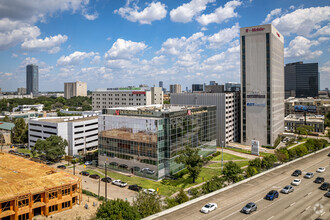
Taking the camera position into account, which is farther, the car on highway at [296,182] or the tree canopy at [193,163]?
the tree canopy at [193,163]

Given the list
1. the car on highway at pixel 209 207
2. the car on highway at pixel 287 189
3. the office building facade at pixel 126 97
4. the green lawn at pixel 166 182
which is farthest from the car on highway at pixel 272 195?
the office building facade at pixel 126 97

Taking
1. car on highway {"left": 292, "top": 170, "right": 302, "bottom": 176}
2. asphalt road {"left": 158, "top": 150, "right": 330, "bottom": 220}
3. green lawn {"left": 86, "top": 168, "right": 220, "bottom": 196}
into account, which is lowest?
green lawn {"left": 86, "top": 168, "right": 220, "bottom": 196}

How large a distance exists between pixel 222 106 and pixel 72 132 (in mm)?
61582

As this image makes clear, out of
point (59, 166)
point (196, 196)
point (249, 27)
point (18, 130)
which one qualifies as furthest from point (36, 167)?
Answer: point (249, 27)

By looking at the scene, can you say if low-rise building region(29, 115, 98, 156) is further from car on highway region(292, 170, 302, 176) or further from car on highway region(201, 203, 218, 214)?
car on highway region(292, 170, 302, 176)

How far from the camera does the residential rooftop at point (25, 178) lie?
46.9 meters

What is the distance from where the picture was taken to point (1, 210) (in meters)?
43.8

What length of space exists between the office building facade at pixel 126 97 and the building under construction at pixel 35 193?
106 m

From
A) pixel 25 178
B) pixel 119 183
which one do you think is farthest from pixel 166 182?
pixel 25 178

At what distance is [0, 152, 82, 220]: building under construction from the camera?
44969mm

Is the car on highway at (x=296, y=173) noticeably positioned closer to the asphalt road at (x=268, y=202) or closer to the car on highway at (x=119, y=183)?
the asphalt road at (x=268, y=202)

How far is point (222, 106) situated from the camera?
10306 cm

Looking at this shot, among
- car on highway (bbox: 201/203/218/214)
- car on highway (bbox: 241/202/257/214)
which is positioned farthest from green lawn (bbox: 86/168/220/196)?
car on highway (bbox: 241/202/257/214)

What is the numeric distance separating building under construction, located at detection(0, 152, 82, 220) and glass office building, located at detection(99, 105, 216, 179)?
18.1 meters
